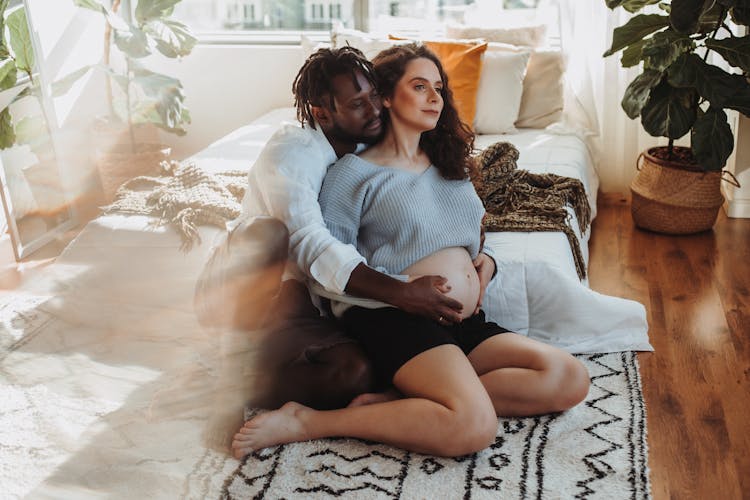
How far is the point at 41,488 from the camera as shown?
163 cm

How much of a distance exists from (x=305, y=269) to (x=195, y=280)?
2.11ft

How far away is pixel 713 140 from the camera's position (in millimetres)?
2879

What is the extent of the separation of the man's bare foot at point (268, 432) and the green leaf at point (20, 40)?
2.14 meters

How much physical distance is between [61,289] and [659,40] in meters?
2.19

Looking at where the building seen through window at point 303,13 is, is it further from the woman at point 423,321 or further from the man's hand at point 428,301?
the man's hand at point 428,301

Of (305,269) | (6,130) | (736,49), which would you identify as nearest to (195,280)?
(305,269)

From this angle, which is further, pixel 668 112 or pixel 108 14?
pixel 108 14

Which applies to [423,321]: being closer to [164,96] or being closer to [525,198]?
[525,198]

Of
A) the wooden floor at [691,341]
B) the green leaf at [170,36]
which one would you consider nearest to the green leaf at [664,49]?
the wooden floor at [691,341]

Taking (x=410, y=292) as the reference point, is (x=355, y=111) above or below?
above

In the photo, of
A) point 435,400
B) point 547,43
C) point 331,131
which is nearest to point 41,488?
point 435,400

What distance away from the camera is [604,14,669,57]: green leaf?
9.70 ft

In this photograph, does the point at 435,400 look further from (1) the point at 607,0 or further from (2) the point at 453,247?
(1) the point at 607,0

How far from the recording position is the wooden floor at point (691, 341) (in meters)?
1.72
